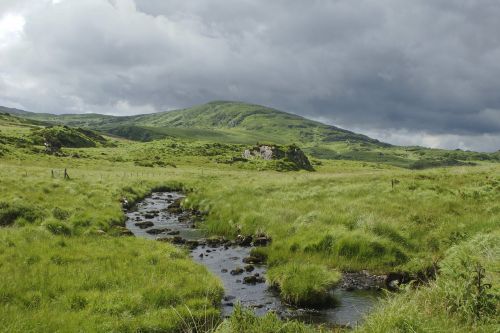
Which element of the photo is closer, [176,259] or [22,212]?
[176,259]

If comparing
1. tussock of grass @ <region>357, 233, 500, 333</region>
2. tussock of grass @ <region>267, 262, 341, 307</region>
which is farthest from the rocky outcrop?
tussock of grass @ <region>357, 233, 500, 333</region>

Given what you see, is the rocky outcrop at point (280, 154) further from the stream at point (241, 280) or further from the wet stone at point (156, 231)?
the wet stone at point (156, 231)

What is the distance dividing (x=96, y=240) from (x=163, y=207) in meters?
20.0

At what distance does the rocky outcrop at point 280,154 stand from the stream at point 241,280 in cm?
10985

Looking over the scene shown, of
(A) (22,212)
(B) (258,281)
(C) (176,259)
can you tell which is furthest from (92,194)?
(B) (258,281)

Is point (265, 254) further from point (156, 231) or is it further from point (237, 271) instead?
point (156, 231)

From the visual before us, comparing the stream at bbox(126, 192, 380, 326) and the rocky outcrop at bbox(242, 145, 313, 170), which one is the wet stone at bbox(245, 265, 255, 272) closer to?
the stream at bbox(126, 192, 380, 326)

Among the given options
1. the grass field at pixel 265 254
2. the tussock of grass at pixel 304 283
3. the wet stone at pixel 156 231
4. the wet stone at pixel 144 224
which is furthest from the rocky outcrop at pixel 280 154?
the tussock of grass at pixel 304 283

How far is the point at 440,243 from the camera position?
66.0 ft

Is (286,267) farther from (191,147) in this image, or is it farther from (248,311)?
(191,147)

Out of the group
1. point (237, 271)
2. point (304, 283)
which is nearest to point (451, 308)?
point (304, 283)

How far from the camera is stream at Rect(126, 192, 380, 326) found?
14.0 m

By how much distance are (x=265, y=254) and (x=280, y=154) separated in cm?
12329

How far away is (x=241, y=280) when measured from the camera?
17500 millimetres
